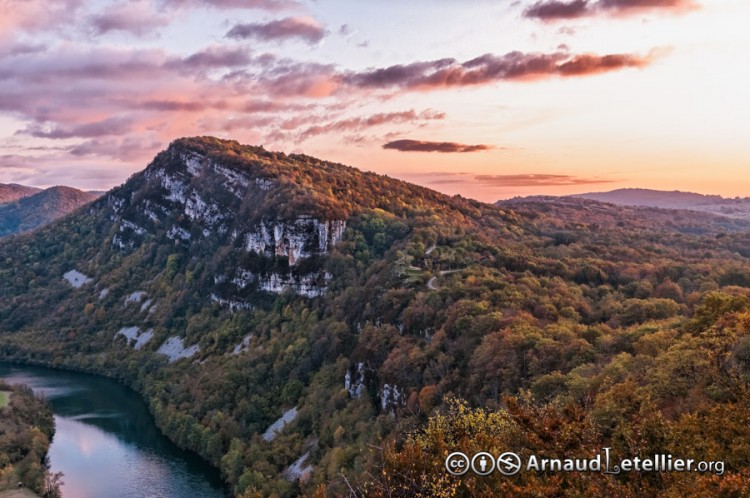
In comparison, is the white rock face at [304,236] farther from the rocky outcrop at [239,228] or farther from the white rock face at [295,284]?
the white rock face at [295,284]

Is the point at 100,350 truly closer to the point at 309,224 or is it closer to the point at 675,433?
the point at 309,224

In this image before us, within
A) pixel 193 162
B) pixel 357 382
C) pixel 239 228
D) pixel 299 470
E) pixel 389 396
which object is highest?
pixel 193 162

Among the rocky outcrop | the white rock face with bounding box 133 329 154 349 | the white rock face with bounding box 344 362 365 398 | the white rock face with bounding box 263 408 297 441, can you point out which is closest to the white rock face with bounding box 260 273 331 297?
the rocky outcrop

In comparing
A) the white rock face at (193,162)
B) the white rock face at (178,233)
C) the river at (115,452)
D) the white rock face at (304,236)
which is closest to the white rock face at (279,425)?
the river at (115,452)

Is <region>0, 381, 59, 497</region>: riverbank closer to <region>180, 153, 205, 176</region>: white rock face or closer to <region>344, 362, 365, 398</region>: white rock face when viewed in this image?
<region>344, 362, 365, 398</region>: white rock face

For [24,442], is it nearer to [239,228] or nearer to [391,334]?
[391,334]

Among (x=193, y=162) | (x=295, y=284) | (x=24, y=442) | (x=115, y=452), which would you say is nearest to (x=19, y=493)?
(x=24, y=442)
